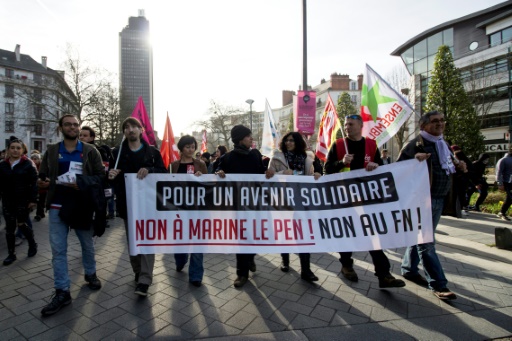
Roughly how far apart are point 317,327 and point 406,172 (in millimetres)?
2034

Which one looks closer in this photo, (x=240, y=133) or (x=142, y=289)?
(x=142, y=289)

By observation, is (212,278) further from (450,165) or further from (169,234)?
(450,165)

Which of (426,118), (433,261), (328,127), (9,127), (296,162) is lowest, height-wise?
(433,261)

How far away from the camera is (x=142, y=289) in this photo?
3656 millimetres

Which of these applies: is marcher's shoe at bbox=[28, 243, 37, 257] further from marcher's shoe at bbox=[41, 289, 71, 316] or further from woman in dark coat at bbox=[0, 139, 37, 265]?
marcher's shoe at bbox=[41, 289, 71, 316]

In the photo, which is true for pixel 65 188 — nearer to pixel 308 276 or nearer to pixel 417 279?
pixel 308 276

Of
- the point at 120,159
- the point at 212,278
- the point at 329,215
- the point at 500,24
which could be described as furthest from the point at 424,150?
the point at 500,24

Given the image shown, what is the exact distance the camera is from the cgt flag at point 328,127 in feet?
18.6

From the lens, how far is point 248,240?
3.76 meters

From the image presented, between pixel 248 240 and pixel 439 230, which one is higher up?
pixel 248 240

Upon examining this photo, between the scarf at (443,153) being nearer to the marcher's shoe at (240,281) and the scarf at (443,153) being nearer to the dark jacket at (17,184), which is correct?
the marcher's shoe at (240,281)

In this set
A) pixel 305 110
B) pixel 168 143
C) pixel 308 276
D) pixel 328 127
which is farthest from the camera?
pixel 305 110

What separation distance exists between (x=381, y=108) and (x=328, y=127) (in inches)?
48.4

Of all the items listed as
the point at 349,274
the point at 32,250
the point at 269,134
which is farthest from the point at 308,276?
the point at 269,134
